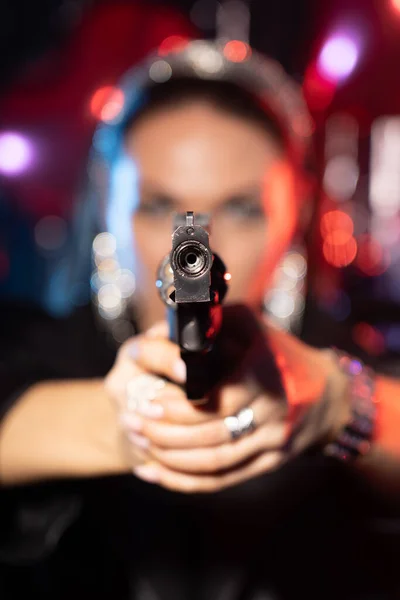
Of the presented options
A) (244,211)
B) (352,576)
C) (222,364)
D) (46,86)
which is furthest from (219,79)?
(46,86)

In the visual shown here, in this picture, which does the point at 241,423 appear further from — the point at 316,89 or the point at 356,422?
the point at 316,89

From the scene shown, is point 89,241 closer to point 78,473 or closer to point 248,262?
point 248,262

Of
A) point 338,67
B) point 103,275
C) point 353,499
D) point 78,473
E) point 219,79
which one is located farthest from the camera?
point 338,67

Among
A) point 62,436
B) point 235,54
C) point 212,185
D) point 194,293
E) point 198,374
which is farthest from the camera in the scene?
point 235,54

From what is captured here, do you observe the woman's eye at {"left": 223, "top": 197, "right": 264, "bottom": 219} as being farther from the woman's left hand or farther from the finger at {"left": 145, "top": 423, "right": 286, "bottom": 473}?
the finger at {"left": 145, "top": 423, "right": 286, "bottom": 473}

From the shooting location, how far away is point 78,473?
697mm

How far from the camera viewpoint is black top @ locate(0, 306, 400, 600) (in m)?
0.88

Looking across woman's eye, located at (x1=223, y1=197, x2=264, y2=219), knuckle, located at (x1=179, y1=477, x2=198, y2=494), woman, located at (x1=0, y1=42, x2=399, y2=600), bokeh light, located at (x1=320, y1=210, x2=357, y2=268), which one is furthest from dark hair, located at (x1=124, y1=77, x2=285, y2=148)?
bokeh light, located at (x1=320, y1=210, x2=357, y2=268)

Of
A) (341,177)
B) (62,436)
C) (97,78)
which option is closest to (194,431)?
(62,436)

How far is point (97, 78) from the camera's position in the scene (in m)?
1.95

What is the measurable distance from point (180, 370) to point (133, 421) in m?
0.13

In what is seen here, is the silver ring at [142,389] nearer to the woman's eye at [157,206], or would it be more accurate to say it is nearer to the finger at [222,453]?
the finger at [222,453]

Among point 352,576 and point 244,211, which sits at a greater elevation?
point 244,211

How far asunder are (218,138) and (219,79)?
7.0 inches
